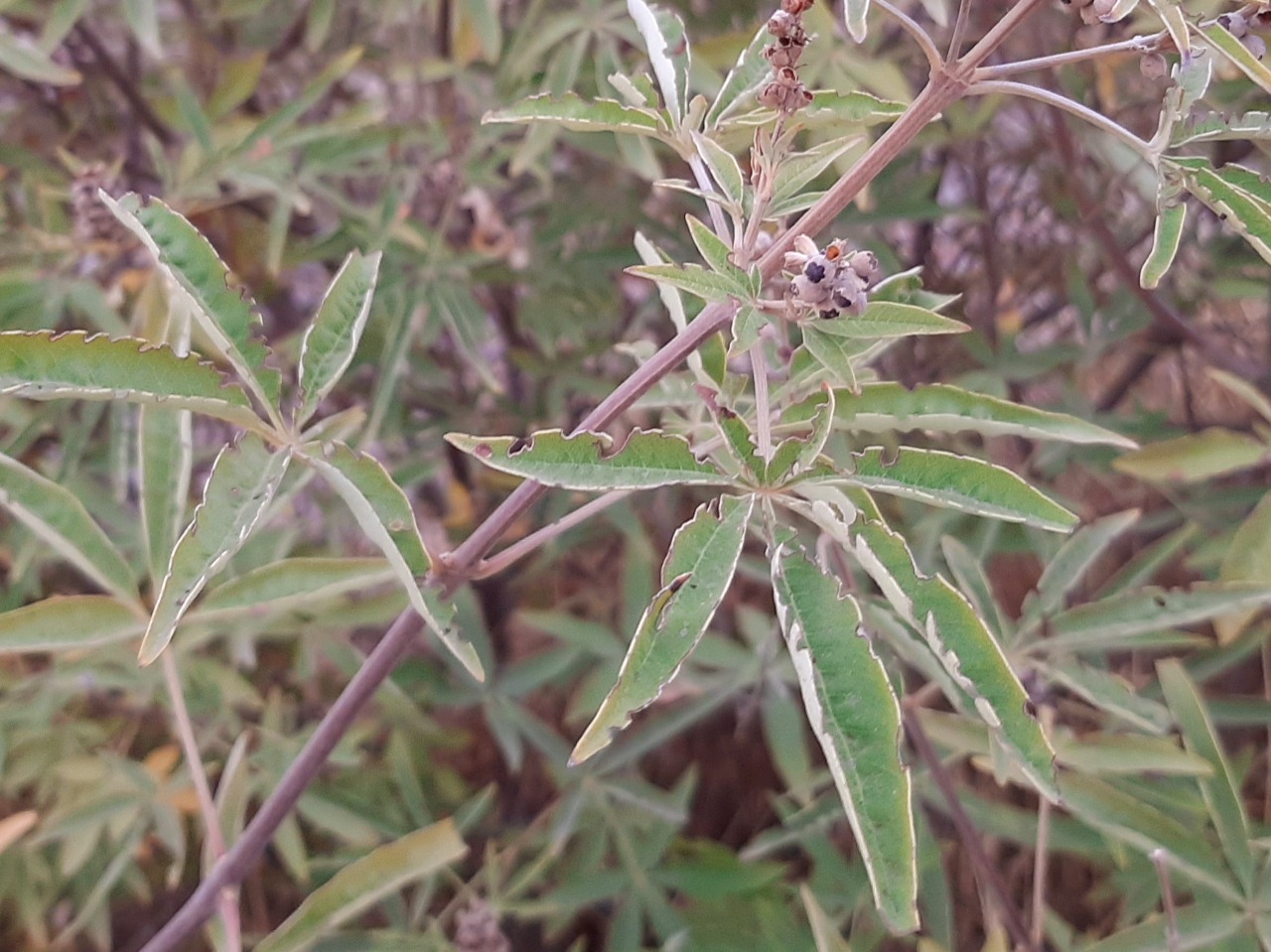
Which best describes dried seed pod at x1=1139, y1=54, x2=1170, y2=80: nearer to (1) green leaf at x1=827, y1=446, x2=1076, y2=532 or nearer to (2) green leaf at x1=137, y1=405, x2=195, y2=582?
(1) green leaf at x1=827, y1=446, x2=1076, y2=532

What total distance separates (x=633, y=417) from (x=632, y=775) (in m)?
0.53

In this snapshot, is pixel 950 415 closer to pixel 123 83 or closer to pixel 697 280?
pixel 697 280

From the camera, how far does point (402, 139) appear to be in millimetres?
1196

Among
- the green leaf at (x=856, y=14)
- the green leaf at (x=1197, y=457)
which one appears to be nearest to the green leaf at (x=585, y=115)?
the green leaf at (x=856, y=14)

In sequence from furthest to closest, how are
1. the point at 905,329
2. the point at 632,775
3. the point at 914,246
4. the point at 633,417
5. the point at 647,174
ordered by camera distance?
1. the point at 914,246
2. the point at 632,775
3. the point at 633,417
4. the point at 647,174
5. the point at 905,329

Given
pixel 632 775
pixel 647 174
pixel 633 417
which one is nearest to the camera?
pixel 647 174

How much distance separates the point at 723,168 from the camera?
1.66 feet

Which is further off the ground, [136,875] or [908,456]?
[908,456]

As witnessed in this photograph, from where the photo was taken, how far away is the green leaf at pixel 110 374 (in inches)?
18.4

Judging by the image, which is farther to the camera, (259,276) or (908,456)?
(259,276)

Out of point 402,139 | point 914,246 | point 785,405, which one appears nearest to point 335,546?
point 402,139

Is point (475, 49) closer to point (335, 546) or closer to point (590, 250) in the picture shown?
point (590, 250)

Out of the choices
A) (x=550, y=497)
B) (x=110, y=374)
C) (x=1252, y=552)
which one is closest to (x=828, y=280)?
(x=110, y=374)

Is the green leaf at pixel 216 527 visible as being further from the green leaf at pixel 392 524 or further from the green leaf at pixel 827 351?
the green leaf at pixel 827 351
